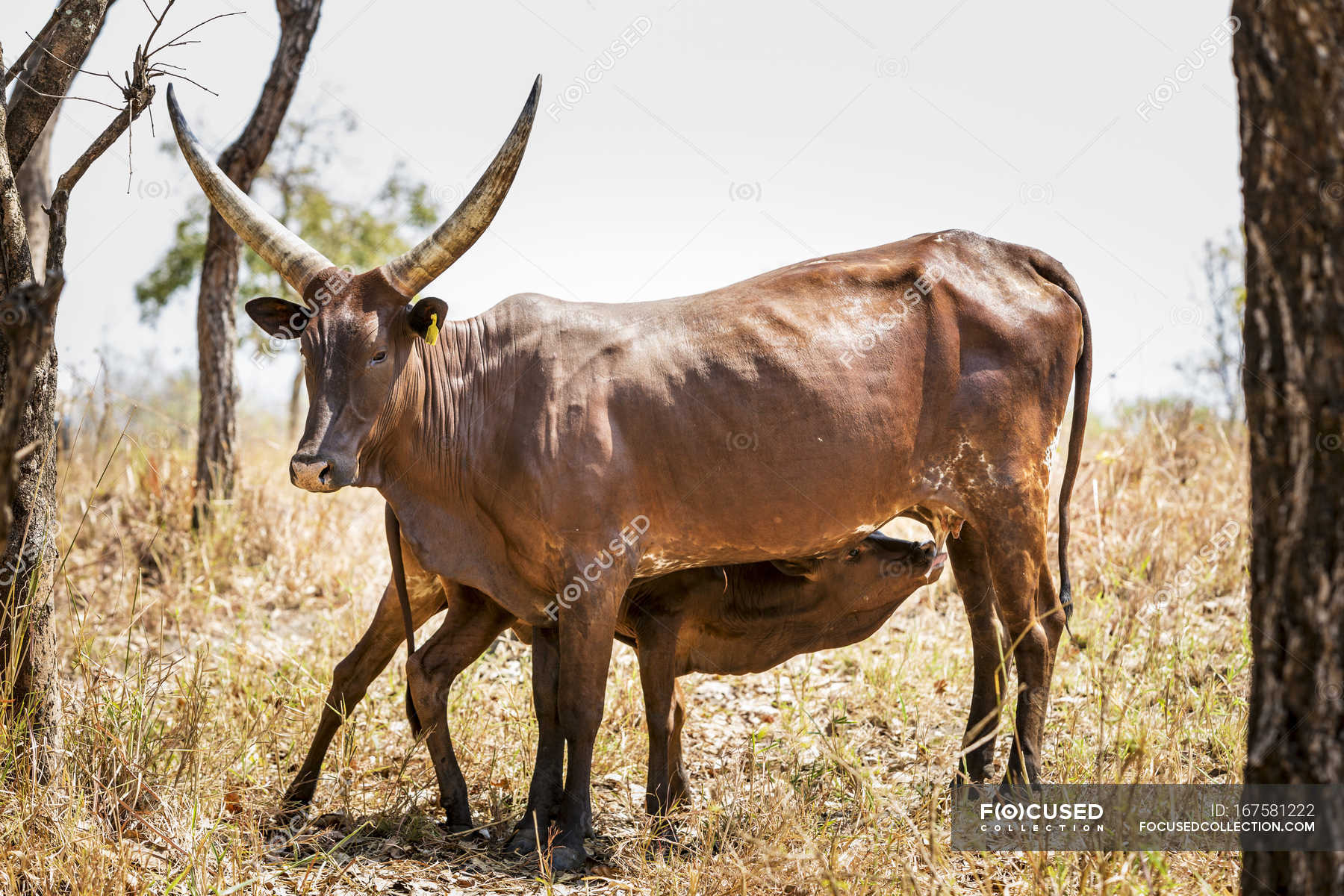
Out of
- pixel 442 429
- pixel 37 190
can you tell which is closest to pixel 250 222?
pixel 442 429

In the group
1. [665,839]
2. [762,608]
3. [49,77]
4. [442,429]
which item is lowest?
[665,839]

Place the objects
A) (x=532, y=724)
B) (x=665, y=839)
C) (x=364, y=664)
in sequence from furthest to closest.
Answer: (x=532, y=724) < (x=364, y=664) < (x=665, y=839)

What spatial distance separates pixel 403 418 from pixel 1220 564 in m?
5.79

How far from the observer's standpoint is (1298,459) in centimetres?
260

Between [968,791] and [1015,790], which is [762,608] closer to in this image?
[968,791]

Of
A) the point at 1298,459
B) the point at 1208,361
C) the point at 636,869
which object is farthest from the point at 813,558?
the point at 1208,361

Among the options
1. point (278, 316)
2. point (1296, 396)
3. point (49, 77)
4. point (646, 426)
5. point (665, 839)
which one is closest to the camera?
point (1296, 396)

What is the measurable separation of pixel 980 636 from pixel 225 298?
6293 millimetres

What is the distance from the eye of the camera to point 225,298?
876cm

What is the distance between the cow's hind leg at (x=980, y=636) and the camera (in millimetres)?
5285

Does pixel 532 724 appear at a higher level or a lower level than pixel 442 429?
lower

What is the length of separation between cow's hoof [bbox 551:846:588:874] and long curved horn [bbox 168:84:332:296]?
8.39 ft

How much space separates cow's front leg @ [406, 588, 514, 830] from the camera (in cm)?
495

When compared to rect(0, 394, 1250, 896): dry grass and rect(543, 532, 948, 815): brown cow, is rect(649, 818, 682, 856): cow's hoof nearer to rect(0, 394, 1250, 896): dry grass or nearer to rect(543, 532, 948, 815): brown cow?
rect(0, 394, 1250, 896): dry grass
